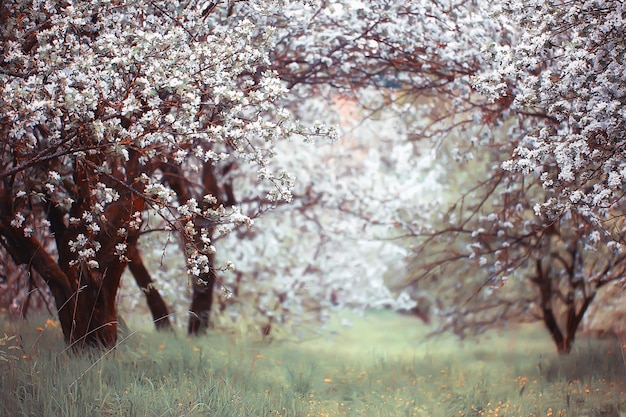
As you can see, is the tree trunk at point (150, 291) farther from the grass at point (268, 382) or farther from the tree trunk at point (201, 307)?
the tree trunk at point (201, 307)

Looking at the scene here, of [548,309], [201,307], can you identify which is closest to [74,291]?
[201,307]

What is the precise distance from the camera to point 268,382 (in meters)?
7.46

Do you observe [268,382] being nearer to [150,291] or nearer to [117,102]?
[150,291]

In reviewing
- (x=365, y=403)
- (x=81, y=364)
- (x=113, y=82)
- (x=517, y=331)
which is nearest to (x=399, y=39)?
(x=113, y=82)

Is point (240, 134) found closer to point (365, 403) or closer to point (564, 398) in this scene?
point (365, 403)

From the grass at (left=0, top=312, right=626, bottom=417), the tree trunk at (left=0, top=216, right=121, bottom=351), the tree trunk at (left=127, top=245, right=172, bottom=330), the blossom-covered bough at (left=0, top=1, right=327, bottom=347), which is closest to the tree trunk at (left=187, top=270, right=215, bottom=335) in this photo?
the grass at (left=0, top=312, right=626, bottom=417)

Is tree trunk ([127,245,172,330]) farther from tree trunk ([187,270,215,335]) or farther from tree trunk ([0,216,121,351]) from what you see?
tree trunk ([0,216,121,351])

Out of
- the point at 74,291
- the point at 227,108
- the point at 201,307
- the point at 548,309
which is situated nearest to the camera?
the point at 227,108

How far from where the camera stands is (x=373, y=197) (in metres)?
12.9

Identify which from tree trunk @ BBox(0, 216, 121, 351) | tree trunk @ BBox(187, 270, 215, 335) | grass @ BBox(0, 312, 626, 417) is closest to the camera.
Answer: grass @ BBox(0, 312, 626, 417)

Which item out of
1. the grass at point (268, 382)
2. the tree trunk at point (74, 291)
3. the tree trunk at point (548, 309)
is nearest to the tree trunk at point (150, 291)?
the grass at point (268, 382)

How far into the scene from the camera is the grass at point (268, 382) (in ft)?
18.6

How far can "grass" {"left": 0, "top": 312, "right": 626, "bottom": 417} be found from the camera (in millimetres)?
5684

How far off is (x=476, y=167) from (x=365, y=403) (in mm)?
6824
